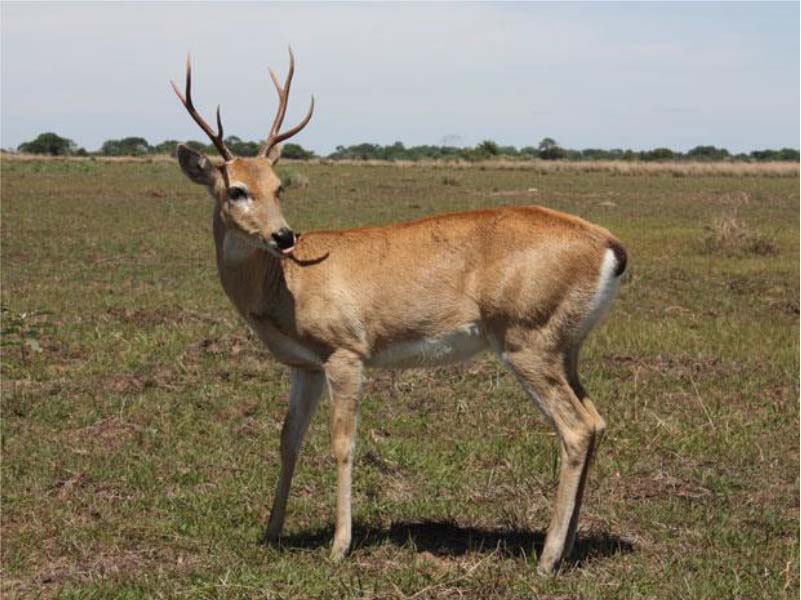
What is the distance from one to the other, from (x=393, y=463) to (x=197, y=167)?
2.39m

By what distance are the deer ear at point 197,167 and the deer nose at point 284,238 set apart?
0.59 metres

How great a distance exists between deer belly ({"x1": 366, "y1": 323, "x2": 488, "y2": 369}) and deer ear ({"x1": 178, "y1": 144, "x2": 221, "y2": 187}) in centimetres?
133

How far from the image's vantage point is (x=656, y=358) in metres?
10.3

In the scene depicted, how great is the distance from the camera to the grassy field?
5590mm

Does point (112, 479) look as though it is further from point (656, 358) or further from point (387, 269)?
point (656, 358)

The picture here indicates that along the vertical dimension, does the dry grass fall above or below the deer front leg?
below

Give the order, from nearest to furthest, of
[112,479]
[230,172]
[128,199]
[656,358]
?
[230,172] < [112,479] < [656,358] < [128,199]

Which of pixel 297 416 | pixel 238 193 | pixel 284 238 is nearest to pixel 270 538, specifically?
pixel 297 416

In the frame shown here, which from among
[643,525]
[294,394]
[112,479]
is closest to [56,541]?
[112,479]

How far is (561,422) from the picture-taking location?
5723 mm

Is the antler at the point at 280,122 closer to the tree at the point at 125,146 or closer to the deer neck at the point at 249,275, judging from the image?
the deer neck at the point at 249,275

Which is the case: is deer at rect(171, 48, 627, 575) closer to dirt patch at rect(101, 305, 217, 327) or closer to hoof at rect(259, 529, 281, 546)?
hoof at rect(259, 529, 281, 546)

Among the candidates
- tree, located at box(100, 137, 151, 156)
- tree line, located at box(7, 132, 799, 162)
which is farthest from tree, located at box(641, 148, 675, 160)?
tree, located at box(100, 137, 151, 156)

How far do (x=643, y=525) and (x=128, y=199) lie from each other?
81.8 feet
